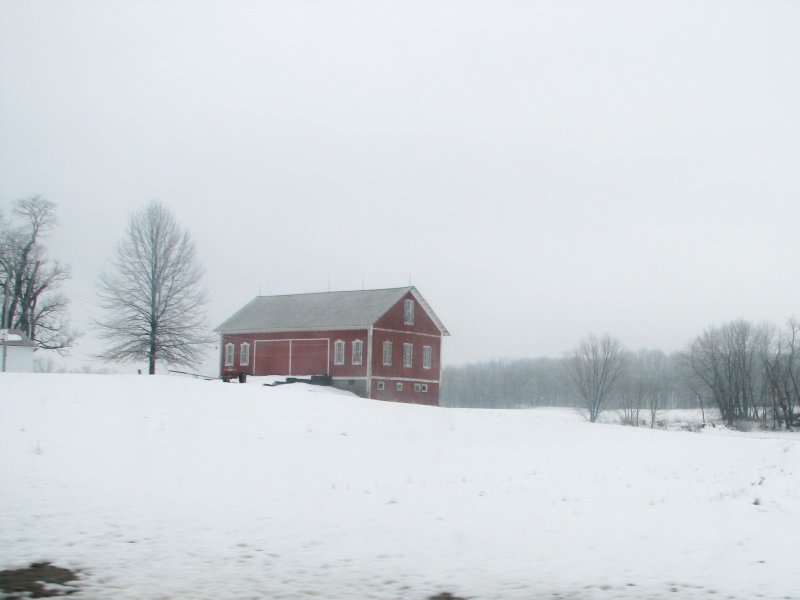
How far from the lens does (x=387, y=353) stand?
49219 mm

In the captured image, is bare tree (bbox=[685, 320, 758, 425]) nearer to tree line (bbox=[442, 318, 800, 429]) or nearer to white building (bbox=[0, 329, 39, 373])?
tree line (bbox=[442, 318, 800, 429])

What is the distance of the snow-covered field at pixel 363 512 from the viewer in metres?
7.89

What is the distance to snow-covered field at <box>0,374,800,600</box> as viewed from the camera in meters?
7.89

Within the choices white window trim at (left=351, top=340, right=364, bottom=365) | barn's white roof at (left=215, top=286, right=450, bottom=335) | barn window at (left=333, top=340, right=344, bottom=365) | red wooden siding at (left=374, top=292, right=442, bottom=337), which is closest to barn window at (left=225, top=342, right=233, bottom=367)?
barn's white roof at (left=215, top=286, right=450, bottom=335)

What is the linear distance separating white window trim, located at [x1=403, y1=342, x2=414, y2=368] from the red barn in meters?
0.07

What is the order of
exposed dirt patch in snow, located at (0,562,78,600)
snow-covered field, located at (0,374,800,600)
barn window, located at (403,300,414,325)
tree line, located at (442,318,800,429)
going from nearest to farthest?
1. exposed dirt patch in snow, located at (0,562,78,600)
2. snow-covered field, located at (0,374,800,600)
3. barn window, located at (403,300,414,325)
4. tree line, located at (442,318,800,429)

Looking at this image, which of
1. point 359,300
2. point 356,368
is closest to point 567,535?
point 356,368

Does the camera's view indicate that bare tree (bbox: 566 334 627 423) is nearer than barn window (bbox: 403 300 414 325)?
No

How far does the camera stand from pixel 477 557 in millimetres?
8992

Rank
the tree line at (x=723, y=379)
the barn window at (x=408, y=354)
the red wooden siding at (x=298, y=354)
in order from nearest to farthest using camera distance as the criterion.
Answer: the red wooden siding at (x=298, y=354) < the barn window at (x=408, y=354) < the tree line at (x=723, y=379)

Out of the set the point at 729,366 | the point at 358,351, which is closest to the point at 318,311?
the point at 358,351

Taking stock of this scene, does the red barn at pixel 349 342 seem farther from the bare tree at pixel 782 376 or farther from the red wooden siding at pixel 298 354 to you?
the bare tree at pixel 782 376

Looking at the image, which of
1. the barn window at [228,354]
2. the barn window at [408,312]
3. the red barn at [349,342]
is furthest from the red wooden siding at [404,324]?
the barn window at [228,354]

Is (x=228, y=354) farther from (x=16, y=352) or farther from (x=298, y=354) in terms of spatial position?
(x=16, y=352)
